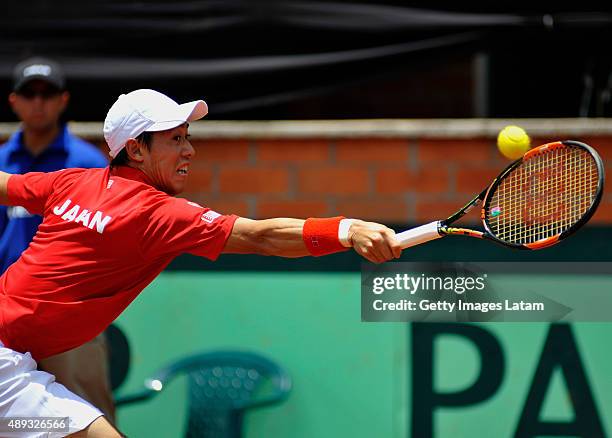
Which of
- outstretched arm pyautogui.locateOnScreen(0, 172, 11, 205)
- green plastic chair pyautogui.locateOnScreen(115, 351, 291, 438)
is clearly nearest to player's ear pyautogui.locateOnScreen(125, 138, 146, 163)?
outstretched arm pyautogui.locateOnScreen(0, 172, 11, 205)

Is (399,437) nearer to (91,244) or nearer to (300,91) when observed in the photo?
(300,91)

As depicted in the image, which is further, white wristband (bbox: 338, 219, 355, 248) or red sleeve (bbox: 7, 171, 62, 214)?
red sleeve (bbox: 7, 171, 62, 214)

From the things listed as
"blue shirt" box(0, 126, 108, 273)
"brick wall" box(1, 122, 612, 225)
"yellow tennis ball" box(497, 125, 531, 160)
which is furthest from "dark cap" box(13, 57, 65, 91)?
"yellow tennis ball" box(497, 125, 531, 160)

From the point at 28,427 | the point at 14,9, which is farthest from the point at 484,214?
the point at 14,9

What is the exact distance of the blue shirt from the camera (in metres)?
4.69

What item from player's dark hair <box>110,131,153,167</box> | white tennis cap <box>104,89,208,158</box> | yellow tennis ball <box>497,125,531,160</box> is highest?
yellow tennis ball <box>497,125,531,160</box>

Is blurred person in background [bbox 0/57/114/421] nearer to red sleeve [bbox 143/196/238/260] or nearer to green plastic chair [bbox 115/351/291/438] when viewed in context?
green plastic chair [bbox 115/351/291/438]

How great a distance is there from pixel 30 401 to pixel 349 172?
191cm

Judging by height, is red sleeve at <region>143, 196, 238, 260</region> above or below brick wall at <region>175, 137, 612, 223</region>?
Answer: below

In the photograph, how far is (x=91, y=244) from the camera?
139 inches

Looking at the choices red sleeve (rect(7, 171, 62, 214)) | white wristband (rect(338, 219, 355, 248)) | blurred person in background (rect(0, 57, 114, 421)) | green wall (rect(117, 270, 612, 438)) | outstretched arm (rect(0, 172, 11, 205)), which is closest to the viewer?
white wristband (rect(338, 219, 355, 248))

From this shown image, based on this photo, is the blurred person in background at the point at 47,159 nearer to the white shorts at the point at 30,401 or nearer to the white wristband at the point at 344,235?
the white shorts at the point at 30,401

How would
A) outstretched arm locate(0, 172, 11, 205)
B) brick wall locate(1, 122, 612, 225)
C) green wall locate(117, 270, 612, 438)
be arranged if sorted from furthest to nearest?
brick wall locate(1, 122, 612, 225) → green wall locate(117, 270, 612, 438) → outstretched arm locate(0, 172, 11, 205)

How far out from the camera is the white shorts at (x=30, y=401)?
347cm
